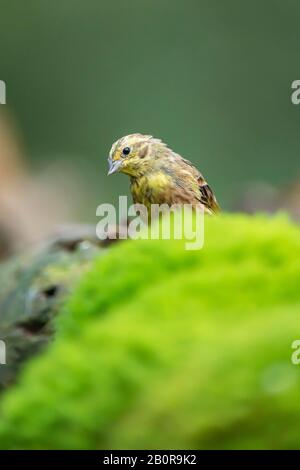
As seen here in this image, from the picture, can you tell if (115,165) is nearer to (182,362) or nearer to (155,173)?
(155,173)

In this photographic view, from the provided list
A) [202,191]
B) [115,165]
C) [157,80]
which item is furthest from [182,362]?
[157,80]

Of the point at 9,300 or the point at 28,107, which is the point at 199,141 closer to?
the point at 28,107

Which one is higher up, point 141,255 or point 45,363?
point 141,255

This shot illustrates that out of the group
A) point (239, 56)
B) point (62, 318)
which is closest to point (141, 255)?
point (62, 318)

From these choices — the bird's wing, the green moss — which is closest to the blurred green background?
the bird's wing

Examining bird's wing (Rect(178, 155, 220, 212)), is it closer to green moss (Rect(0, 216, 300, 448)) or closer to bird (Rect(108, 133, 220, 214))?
bird (Rect(108, 133, 220, 214))

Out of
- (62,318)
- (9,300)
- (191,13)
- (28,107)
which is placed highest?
(191,13)
